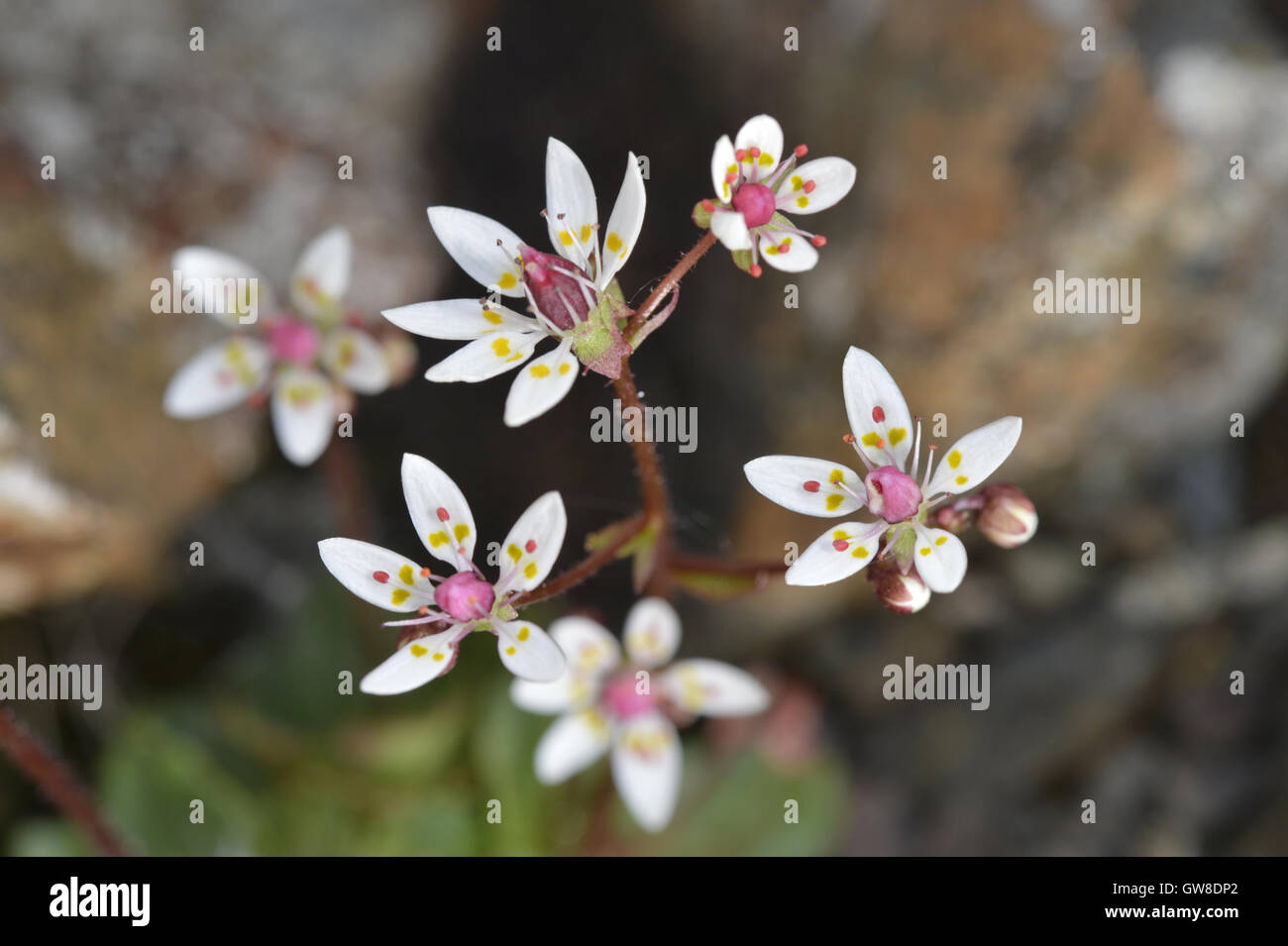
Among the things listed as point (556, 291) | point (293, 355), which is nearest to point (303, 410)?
point (293, 355)

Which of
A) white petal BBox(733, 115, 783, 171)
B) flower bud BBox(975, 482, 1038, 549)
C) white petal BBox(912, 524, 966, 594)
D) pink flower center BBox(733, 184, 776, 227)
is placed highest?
white petal BBox(733, 115, 783, 171)

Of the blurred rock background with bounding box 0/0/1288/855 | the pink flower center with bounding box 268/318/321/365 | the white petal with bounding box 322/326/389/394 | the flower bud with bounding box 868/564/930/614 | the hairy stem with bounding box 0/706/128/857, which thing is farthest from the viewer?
the blurred rock background with bounding box 0/0/1288/855

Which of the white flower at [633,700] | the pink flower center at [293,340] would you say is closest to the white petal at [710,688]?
the white flower at [633,700]

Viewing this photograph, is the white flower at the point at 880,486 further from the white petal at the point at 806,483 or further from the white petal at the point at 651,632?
the white petal at the point at 651,632

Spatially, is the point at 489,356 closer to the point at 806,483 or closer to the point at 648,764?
the point at 806,483

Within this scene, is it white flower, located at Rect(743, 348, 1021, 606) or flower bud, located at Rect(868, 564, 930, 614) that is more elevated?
white flower, located at Rect(743, 348, 1021, 606)

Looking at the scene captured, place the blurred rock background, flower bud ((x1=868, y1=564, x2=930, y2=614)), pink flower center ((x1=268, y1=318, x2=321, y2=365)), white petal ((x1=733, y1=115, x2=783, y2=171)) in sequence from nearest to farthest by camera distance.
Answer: flower bud ((x1=868, y1=564, x2=930, y2=614)) < white petal ((x1=733, y1=115, x2=783, y2=171)) < pink flower center ((x1=268, y1=318, x2=321, y2=365)) < the blurred rock background

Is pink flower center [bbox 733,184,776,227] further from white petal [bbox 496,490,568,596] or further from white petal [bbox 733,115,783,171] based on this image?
white petal [bbox 496,490,568,596]

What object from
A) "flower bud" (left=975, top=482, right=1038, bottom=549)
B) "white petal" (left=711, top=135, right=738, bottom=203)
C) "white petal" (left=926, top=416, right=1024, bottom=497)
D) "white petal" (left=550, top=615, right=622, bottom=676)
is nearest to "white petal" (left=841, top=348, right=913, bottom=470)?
"white petal" (left=926, top=416, right=1024, bottom=497)

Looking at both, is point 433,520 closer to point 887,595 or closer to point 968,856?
point 887,595
